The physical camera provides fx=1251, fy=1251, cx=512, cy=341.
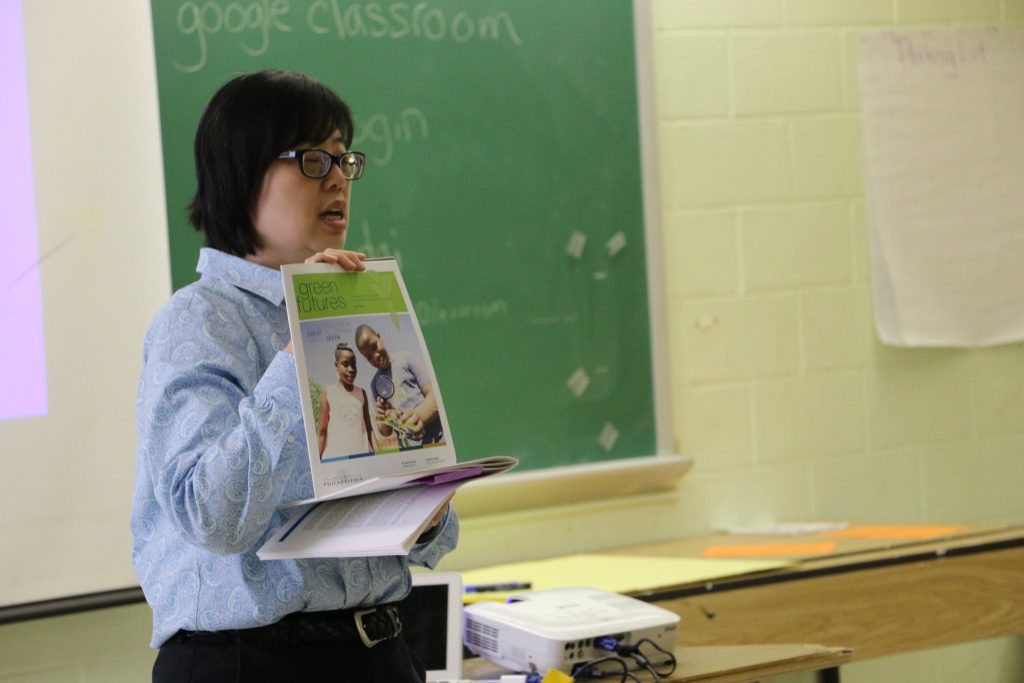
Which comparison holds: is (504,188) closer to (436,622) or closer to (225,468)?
(436,622)

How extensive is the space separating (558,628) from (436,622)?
0.25 m

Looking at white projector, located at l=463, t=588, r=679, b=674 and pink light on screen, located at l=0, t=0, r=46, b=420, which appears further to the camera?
pink light on screen, located at l=0, t=0, r=46, b=420

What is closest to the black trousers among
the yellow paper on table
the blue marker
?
the yellow paper on table

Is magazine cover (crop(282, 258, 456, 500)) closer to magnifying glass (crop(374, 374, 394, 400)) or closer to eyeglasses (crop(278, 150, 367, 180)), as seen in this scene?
magnifying glass (crop(374, 374, 394, 400))

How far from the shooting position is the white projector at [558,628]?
1807 mm

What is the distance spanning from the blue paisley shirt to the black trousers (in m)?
0.03

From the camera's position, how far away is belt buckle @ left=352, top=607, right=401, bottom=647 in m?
1.47

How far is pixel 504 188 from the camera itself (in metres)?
2.78

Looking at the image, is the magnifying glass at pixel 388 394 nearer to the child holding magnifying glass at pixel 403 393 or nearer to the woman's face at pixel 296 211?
the child holding magnifying glass at pixel 403 393

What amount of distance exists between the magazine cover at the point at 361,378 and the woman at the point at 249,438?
3cm

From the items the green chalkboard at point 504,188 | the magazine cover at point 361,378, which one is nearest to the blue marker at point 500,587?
the green chalkboard at point 504,188

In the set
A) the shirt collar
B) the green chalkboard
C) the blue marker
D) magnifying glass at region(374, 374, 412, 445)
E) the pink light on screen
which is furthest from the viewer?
the green chalkboard

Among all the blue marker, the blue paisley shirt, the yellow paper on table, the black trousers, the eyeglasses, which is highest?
the eyeglasses

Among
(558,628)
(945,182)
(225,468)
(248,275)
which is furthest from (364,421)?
(945,182)
